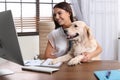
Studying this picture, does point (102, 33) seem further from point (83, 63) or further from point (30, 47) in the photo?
point (83, 63)

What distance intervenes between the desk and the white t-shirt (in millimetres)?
432

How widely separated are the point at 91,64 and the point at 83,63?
2.7 inches

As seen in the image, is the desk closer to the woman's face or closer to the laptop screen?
the laptop screen

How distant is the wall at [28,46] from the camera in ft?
12.3

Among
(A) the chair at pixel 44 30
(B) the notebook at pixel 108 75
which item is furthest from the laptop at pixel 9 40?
(A) the chair at pixel 44 30

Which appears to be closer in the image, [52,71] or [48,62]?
[52,71]

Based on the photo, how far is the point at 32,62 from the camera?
1.90m

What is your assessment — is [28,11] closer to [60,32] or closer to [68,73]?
[60,32]

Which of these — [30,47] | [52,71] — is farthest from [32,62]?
[30,47]

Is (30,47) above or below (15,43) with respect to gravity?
below

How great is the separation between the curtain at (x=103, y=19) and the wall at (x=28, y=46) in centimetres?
78

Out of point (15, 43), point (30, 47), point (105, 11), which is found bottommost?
point (30, 47)

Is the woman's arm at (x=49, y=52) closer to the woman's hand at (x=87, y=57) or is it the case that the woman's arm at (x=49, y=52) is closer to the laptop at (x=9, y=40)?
the woman's hand at (x=87, y=57)

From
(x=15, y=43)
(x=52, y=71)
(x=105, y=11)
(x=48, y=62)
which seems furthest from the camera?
(x=105, y=11)
